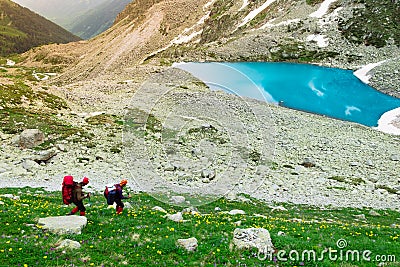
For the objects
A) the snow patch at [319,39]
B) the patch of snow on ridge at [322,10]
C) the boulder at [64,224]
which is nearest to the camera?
the boulder at [64,224]

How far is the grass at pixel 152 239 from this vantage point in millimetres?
10555

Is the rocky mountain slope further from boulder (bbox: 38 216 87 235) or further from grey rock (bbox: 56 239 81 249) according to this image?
grey rock (bbox: 56 239 81 249)

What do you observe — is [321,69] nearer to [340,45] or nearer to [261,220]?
[340,45]

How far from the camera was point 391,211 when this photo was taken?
2391cm

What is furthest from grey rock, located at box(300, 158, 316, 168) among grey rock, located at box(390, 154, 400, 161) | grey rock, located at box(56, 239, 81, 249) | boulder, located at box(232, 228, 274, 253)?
grey rock, located at box(56, 239, 81, 249)

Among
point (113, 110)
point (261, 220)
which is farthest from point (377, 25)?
point (261, 220)

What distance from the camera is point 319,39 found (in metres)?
129

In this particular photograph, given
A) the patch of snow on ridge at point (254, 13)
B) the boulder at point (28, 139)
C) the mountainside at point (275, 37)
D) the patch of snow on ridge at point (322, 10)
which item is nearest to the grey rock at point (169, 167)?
the boulder at point (28, 139)

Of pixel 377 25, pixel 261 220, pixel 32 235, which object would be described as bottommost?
pixel 261 220

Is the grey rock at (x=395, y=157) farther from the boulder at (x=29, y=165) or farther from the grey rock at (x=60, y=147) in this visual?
the boulder at (x=29, y=165)

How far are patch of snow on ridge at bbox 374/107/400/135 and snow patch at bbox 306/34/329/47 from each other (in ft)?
217

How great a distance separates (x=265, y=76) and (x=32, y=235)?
97.5 m

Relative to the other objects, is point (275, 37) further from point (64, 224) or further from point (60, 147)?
point (64, 224)

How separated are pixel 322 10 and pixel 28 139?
142m
